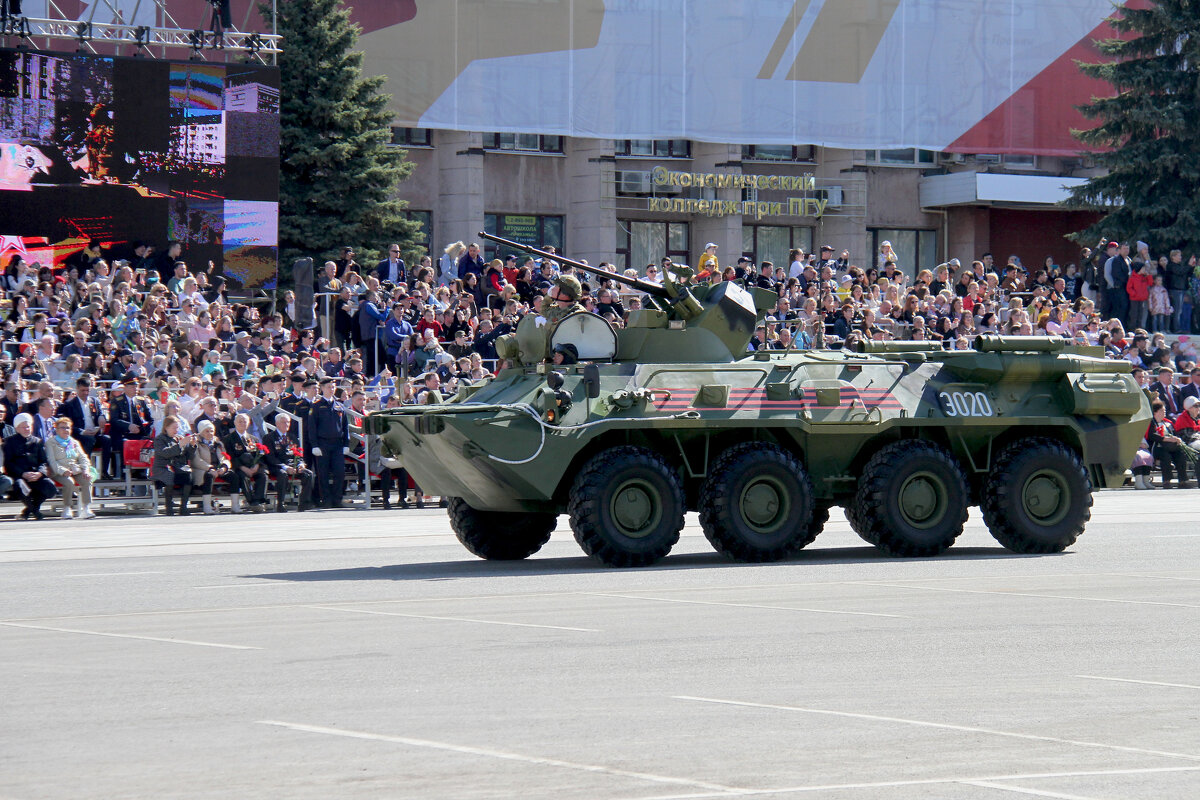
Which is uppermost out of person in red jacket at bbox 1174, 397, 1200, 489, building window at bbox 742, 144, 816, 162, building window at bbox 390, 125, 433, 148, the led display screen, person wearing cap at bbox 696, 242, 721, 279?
building window at bbox 742, 144, 816, 162

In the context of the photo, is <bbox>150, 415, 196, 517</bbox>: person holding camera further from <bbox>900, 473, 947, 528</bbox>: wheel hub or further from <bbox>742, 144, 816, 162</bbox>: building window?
<bbox>742, 144, 816, 162</bbox>: building window

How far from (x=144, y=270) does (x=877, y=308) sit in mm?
12031

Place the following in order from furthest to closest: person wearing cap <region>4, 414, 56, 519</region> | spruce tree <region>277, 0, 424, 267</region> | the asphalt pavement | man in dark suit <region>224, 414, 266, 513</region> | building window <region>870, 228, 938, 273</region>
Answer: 1. building window <region>870, 228, 938, 273</region>
2. spruce tree <region>277, 0, 424, 267</region>
3. man in dark suit <region>224, 414, 266, 513</region>
4. person wearing cap <region>4, 414, 56, 519</region>
5. the asphalt pavement

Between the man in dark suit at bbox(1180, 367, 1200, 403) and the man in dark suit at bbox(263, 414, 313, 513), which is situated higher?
the man in dark suit at bbox(1180, 367, 1200, 403)

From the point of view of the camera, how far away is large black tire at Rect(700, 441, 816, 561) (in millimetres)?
16109

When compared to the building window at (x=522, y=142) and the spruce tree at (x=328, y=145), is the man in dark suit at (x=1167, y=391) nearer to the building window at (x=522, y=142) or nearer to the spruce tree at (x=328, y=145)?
the spruce tree at (x=328, y=145)

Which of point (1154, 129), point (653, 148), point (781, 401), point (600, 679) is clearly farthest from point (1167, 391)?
point (600, 679)

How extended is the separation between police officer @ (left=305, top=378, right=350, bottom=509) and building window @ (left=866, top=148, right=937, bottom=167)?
100 feet

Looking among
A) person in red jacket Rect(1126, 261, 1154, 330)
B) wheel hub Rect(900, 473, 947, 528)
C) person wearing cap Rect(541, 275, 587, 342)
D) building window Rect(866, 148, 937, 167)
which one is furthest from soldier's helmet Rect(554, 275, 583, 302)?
building window Rect(866, 148, 937, 167)

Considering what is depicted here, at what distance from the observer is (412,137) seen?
155 feet

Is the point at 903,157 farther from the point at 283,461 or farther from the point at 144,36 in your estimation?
the point at 283,461

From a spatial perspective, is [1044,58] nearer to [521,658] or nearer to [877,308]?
[877,308]

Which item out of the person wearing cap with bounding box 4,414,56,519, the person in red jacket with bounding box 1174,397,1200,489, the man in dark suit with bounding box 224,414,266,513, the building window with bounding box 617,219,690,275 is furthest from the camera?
the building window with bounding box 617,219,690,275

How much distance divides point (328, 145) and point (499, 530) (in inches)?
939
